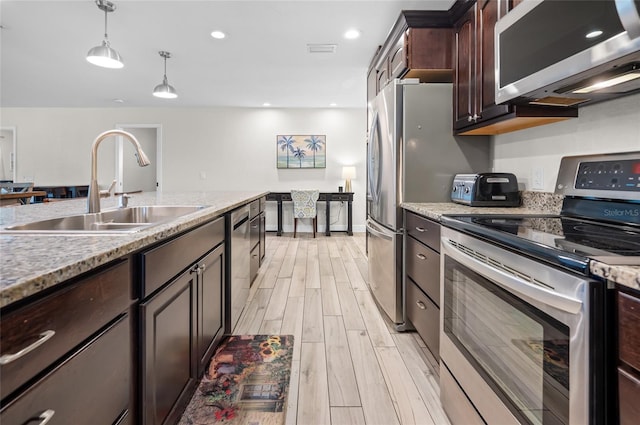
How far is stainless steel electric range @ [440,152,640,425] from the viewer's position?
27.6 inches

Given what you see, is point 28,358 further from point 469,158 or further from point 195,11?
point 195,11

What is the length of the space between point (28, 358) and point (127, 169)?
8.33 metres

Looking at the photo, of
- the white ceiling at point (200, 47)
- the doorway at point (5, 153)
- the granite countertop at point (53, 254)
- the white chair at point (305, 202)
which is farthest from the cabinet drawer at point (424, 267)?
the doorway at point (5, 153)

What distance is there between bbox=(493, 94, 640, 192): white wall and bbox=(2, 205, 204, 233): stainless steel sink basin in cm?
186

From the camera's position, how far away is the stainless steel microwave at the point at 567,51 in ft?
3.11

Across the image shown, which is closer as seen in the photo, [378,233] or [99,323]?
[99,323]

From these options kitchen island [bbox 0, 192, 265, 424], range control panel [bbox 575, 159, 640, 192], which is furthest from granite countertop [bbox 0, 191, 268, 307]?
range control panel [bbox 575, 159, 640, 192]

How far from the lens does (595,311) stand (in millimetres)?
687

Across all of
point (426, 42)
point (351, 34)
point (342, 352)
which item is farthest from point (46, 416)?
point (351, 34)

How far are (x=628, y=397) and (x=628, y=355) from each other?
78 mm

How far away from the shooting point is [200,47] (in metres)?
3.60

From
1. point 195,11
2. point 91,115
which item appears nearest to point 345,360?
point 195,11

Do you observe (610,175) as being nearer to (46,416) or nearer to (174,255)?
(174,255)

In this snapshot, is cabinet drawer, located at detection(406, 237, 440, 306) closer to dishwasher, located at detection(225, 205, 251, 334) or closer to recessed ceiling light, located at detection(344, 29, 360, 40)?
dishwasher, located at detection(225, 205, 251, 334)
